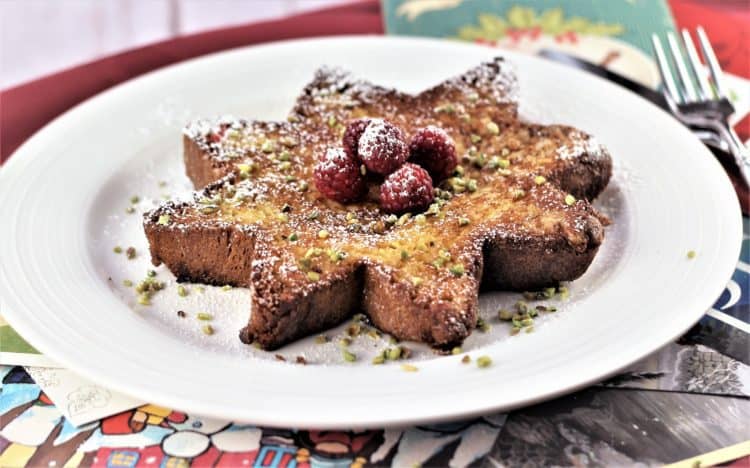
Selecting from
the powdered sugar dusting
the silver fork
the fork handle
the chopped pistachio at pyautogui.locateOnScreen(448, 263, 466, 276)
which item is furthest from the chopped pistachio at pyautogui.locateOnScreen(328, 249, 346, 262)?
the silver fork

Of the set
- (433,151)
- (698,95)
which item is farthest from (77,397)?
(698,95)

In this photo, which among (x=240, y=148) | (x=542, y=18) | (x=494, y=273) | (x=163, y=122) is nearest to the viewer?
(x=494, y=273)

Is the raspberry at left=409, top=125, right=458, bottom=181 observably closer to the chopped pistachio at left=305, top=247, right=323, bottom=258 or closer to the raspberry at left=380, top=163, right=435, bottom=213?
the raspberry at left=380, top=163, right=435, bottom=213

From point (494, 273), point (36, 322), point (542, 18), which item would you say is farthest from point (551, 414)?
point (542, 18)

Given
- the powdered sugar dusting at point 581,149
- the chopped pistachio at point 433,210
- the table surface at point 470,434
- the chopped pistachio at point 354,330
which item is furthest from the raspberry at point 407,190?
the table surface at point 470,434

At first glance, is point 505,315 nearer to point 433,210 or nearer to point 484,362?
point 484,362

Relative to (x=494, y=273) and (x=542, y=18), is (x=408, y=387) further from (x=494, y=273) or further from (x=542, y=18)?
(x=542, y=18)

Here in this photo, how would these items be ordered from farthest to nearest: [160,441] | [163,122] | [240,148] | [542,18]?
[542,18] < [163,122] < [240,148] < [160,441]
